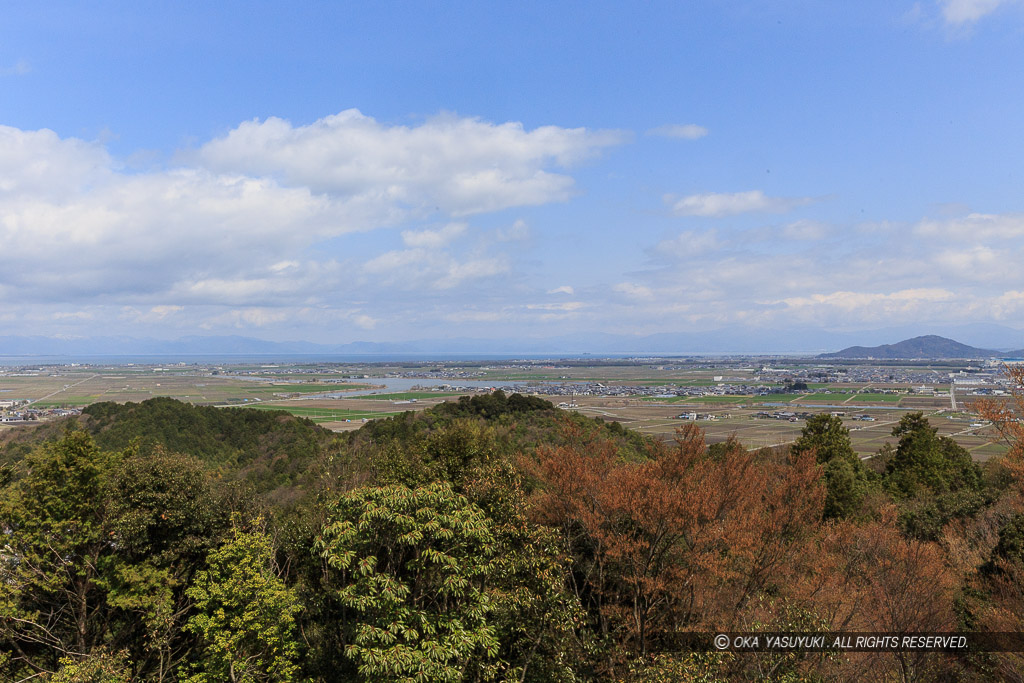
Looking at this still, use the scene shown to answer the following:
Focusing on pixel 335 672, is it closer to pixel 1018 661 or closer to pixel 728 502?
pixel 728 502

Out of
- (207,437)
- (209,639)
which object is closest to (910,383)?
(207,437)

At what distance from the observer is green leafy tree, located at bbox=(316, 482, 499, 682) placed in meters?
9.02

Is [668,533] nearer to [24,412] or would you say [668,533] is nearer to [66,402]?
[24,412]

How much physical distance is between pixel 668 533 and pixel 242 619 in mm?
10050

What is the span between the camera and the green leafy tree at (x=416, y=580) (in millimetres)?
9016

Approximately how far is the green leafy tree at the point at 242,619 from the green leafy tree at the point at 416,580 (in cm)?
327

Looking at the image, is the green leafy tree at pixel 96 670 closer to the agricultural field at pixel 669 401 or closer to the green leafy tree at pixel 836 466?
the green leafy tree at pixel 836 466

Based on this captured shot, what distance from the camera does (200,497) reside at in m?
14.4

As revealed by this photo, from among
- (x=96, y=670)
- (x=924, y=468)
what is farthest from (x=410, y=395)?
(x=96, y=670)

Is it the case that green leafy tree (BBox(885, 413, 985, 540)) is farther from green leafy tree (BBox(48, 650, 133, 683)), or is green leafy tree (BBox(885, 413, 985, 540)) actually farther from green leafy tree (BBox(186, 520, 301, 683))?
green leafy tree (BBox(48, 650, 133, 683))

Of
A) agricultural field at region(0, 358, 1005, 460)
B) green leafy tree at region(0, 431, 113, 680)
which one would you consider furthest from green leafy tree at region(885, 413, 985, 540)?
green leafy tree at region(0, 431, 113, 680)

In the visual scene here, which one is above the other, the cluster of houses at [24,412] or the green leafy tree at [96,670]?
the cluster of houses at [24,412]

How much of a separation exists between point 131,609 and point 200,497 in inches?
A: 116

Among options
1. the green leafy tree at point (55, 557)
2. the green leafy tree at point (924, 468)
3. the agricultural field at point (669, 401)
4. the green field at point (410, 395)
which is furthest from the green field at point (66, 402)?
the green leafy tree at point (924, 468)
